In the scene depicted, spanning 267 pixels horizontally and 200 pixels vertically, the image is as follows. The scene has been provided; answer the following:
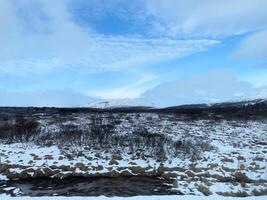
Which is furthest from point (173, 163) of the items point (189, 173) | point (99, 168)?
point (99, 168)

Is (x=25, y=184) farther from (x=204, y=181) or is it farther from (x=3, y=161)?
(x=204, y=181)

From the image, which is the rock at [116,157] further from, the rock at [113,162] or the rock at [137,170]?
the rock at [137,170]

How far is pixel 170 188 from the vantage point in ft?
42.7

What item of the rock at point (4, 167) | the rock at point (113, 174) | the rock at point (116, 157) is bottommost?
the rock at point (113, 174)

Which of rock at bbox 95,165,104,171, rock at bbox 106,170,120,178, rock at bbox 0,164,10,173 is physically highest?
rock at bbox 0,164,10,173

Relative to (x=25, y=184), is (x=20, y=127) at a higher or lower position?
higher

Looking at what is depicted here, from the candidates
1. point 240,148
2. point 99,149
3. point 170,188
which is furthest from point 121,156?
point 240,148

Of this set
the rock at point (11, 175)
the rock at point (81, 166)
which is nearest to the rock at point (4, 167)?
the rock at point (11, 175)

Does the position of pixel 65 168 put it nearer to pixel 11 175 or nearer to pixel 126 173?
pixel 11 175

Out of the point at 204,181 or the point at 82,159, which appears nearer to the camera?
the point at 204,181

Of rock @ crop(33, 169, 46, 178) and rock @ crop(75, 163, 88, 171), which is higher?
rock @ crop(75, 163, 88, 171)

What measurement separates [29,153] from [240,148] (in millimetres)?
12044

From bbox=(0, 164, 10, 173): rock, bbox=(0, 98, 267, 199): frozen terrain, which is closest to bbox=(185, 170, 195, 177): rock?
bbox=(0, 98, 267, 199): frozen terrain

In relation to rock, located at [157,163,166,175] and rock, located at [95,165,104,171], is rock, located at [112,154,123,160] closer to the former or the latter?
rock, located at [95,165,104,171]
